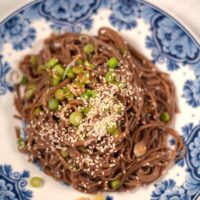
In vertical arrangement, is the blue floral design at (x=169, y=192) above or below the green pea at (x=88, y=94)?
below

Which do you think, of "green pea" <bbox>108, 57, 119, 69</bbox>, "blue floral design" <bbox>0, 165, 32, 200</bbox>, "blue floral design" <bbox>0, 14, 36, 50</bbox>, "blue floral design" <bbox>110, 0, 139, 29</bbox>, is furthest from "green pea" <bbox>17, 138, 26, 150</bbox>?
"blue floral design" <bbox>110, 0, 139, 29</bbox>

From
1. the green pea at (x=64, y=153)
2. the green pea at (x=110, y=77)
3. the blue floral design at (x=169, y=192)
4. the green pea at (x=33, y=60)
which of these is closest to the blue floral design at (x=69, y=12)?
the green pea at (x=33, y=60)

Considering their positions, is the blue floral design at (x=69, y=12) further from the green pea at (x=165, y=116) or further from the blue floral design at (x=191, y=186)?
the blue floral design at (x=191, y=186)

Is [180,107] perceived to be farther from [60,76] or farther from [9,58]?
[9,58]

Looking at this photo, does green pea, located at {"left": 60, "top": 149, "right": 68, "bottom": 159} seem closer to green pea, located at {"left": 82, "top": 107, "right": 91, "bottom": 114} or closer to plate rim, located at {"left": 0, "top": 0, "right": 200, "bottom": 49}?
green pea, located at {"left": 82, "top": 107, "right": 91, "bottom": 114}

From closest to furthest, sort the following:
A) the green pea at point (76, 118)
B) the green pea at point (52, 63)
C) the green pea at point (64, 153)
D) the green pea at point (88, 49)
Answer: the green pea at point (76, 118) → the green pea at point (64, 153) → the green pea at point (52, 63) → the green pea at point (88, 49)

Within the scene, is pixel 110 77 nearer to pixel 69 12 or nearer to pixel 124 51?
pixel 124 51

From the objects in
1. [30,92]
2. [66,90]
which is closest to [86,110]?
[66,90]

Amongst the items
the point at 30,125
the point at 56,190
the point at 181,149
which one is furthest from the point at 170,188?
the point at 30,125
